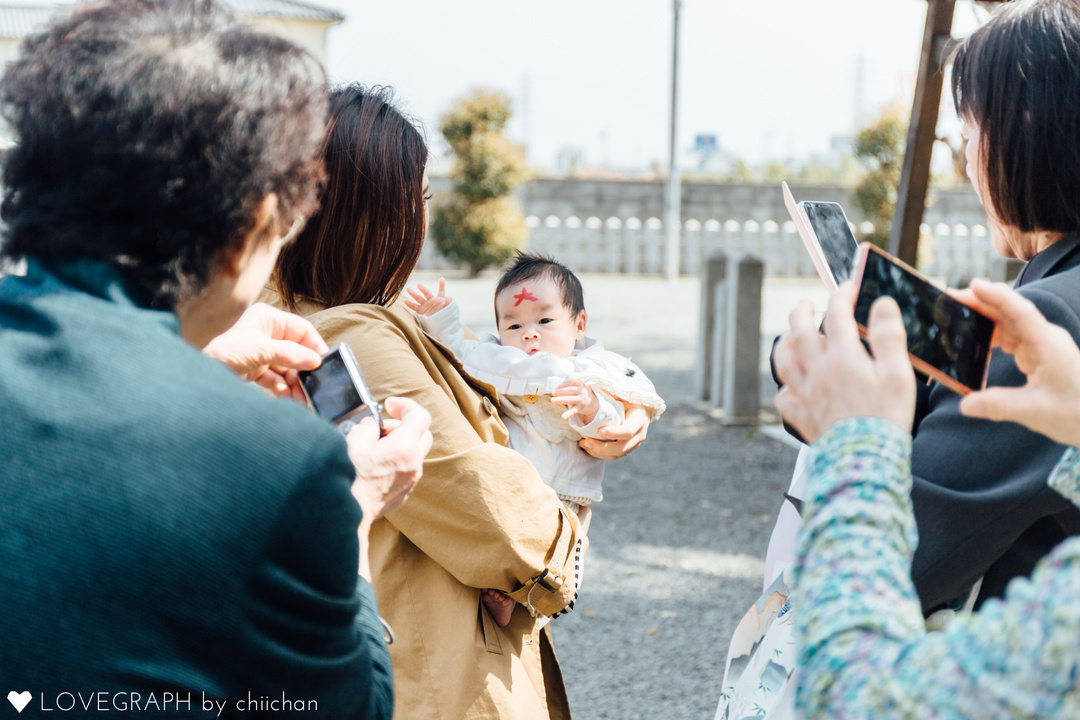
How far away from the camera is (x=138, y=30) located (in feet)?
3.29

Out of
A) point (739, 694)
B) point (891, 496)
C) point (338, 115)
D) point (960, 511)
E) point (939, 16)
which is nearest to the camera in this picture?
point (891, 496)

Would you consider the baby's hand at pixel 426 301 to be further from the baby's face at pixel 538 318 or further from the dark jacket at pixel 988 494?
the dark jacket at pixel 988 494

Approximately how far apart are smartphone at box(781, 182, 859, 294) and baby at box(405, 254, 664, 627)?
81 centimetres

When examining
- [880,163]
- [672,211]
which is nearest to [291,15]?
[672,211]

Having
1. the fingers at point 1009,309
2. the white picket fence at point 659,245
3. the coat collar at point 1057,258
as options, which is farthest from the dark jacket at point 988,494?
the white picket fence at point 659,245

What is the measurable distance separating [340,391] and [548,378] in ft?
2.97

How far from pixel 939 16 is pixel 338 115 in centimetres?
434

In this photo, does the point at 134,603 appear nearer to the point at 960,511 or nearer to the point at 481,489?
the point at 481,489

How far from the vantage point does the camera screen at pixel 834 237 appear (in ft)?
4.54

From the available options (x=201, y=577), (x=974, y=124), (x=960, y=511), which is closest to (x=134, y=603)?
(x=201, y=577)

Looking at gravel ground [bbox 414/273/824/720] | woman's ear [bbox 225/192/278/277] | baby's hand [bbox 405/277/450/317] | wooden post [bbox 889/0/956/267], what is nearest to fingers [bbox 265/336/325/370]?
woman's ear [bbox 225/192/278/277]

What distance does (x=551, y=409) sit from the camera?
7.29 ft

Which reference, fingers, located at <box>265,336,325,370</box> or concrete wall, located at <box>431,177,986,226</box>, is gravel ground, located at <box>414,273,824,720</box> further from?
concrete wall, located at <box>431,177,986,226</box>

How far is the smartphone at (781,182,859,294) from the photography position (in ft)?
4.47
